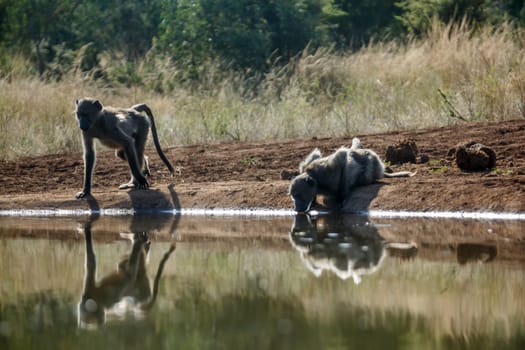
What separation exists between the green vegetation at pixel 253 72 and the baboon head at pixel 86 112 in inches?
142

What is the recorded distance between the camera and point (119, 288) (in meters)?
6.53

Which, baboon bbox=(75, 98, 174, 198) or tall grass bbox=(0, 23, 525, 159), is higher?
baboon bbox=(75, 98, 174, 198)

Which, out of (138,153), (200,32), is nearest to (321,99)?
(200,32)

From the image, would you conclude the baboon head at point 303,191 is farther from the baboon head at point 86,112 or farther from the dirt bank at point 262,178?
the baboon head at point 86,112

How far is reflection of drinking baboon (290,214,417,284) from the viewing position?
22.5ft

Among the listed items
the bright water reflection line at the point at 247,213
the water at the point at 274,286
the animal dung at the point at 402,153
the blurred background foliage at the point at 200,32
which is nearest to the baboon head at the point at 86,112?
the bright water reflection line at the point at 247,213

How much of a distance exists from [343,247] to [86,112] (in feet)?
13.6

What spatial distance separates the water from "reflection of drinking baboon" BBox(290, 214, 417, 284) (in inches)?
0.6

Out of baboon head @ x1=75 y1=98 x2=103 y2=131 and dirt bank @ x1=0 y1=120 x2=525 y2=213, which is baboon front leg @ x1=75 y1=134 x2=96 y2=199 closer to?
dirt bank @ x1=0 y1=120 x2=525 y2=213

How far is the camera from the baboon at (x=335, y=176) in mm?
9430

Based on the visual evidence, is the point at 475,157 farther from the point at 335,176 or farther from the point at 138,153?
the point at 138,153

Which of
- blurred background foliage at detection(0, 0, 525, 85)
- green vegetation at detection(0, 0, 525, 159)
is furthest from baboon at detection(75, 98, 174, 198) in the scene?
blurred background foliage at detection(0, 0, 525, 85)

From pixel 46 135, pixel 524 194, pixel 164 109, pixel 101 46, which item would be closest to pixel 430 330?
pixel 524 194

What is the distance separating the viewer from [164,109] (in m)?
16.0
